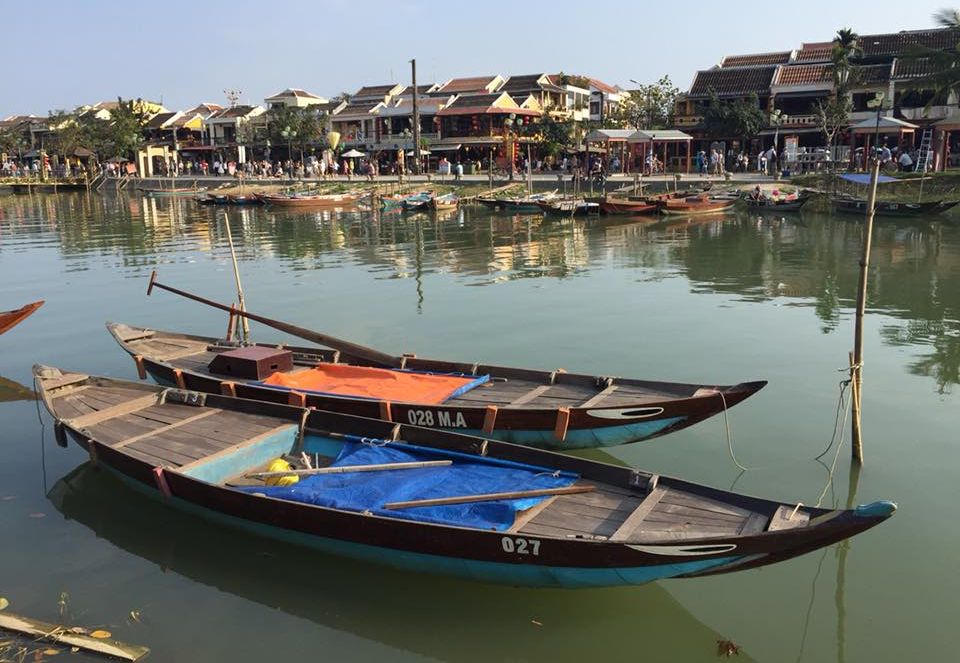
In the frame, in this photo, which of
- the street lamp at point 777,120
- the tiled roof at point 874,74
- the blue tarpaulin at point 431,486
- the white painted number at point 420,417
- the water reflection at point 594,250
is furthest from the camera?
the street lamp at point 777,120

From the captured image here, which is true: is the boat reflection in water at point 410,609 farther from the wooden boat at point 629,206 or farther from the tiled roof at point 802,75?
the tiled roof at point 802,75

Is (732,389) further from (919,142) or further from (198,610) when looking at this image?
(919,142)

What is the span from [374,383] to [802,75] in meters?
43.8

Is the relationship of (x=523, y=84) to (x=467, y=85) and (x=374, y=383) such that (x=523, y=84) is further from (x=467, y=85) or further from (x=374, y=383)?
(x=374, y=383)

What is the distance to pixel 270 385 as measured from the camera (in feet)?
31.6

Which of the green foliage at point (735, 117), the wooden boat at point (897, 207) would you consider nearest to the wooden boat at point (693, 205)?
the wooden boat at point (897, 207)

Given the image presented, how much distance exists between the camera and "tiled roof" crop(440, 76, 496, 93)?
5972 cm

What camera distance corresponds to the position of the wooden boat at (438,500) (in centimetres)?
544

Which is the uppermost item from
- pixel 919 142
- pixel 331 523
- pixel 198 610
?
pixel 919 142

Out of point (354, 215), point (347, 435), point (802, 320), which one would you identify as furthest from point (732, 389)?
point (354, 215)

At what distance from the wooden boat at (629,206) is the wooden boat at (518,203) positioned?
389cm

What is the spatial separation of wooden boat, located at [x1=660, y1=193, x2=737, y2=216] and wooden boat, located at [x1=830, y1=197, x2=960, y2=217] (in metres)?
4.94

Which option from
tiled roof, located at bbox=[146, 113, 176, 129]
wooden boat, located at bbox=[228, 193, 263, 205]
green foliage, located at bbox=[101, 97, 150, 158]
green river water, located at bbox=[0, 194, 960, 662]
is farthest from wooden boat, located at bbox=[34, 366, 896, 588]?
tiled roof, located at bbox=[146, 113, 176, 129]

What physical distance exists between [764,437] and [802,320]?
6886mm
